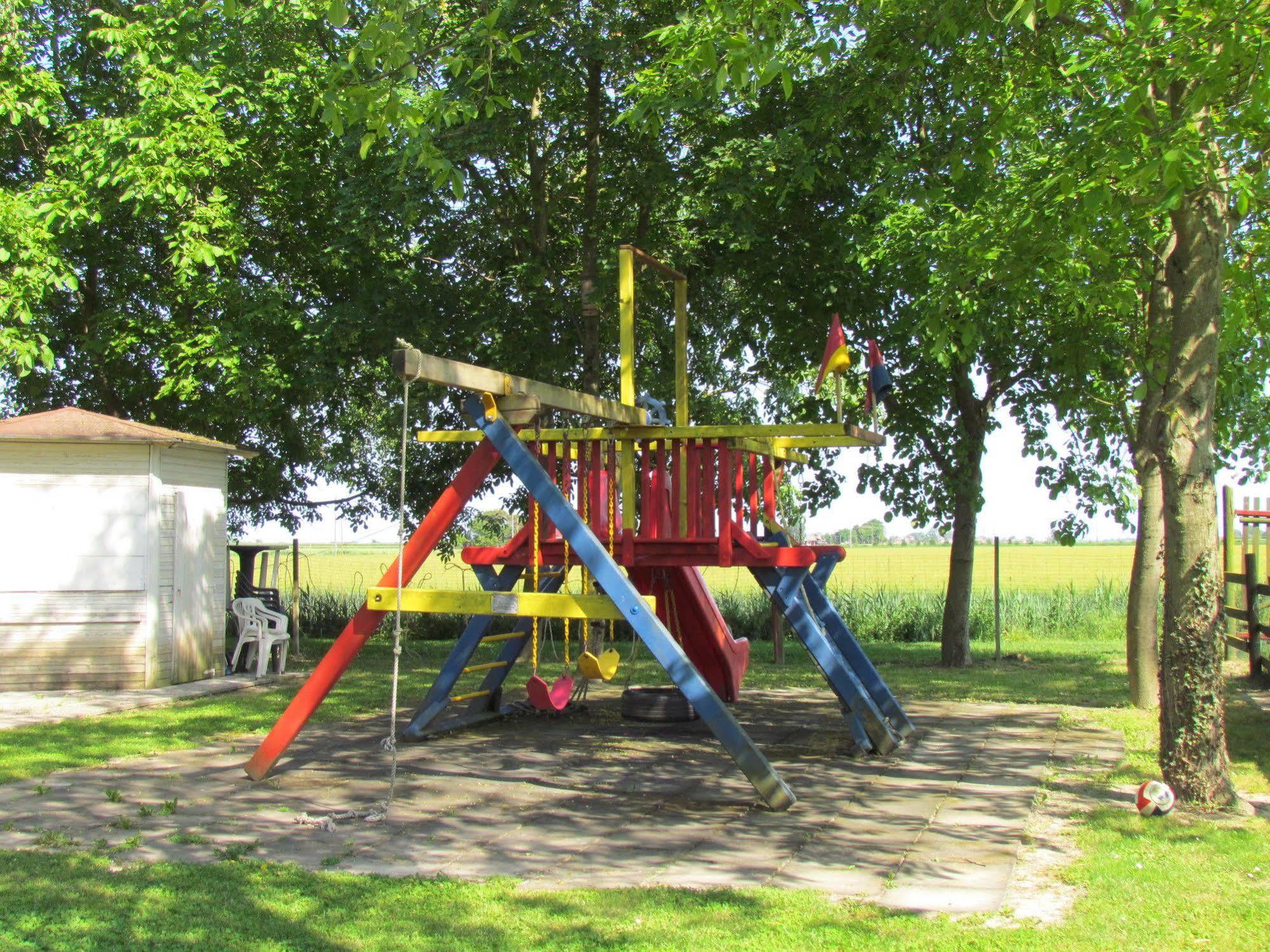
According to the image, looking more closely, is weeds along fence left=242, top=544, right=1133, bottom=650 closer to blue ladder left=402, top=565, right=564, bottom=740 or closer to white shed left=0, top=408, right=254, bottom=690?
white shed left=0, top=408, right=254, bottom=690

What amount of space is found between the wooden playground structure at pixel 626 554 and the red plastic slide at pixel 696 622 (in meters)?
0.01

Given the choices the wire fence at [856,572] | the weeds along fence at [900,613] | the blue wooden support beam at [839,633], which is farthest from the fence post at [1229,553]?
the blue wooden support beam at [839,633]

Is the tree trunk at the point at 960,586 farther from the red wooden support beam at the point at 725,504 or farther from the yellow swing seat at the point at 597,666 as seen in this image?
the yellow swing seat at the point at 597,666

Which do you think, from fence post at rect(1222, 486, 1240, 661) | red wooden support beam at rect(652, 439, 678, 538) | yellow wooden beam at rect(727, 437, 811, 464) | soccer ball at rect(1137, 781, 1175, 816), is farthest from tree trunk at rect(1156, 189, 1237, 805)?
fence post at rect(1222, 486, 1240, 661)

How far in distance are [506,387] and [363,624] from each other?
1.71 metres

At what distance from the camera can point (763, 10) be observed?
20.8 ft

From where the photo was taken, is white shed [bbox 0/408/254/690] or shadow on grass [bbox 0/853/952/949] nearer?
shadow on grass [bbox 0/853/952/949]

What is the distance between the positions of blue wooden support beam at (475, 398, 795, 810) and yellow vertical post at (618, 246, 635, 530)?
55.0 inches

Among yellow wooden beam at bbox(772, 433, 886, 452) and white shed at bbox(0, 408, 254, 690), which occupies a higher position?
yellow wooden beam at bbox(772, 433, 886, 452)

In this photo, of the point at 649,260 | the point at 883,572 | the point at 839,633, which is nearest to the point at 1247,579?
the point at 839,633

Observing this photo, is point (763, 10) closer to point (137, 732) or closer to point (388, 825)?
point (388, 825)

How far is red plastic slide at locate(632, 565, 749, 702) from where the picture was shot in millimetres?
9031

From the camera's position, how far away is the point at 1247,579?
506 inches

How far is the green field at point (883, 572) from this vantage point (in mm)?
24672
